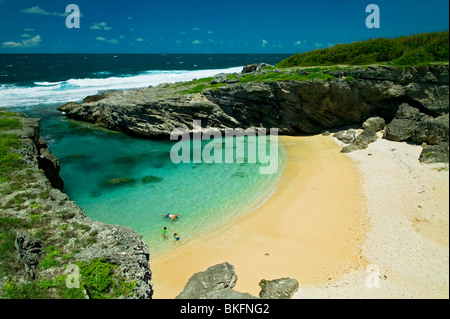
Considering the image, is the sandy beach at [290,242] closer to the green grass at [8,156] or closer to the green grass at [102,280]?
the green grass at [102,280]

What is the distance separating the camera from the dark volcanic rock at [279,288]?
32.3ft

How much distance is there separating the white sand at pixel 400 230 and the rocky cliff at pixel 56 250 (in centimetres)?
620

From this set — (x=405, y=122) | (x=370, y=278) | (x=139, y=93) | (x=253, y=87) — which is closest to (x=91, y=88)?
(x=139, y=93)

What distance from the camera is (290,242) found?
13.2m

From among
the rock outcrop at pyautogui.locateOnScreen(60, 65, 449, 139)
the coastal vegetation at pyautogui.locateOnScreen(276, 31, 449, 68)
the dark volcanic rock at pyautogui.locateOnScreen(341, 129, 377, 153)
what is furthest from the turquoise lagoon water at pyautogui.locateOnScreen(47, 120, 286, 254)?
the coastal vegetation at pyautogui.locateOnScreen(276, 31, 449, 68)

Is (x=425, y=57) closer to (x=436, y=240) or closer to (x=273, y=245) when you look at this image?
(x=273, y=245)

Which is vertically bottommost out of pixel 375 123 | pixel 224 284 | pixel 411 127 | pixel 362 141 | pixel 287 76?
pixel 224 284

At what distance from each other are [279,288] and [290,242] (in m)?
3.43

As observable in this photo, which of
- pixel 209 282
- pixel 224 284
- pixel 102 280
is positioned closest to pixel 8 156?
pixel 102 280

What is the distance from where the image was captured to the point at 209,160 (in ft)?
76.6

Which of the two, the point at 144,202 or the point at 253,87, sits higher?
the point at 253,87

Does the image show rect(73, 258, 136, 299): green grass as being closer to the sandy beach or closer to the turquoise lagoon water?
the sandy beach

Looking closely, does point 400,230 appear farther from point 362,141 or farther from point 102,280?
point 362,141
